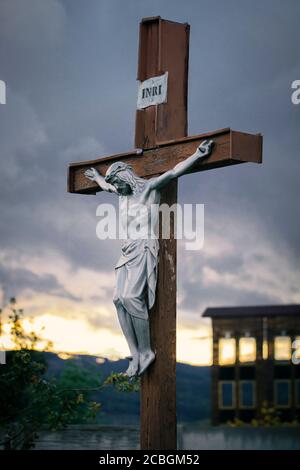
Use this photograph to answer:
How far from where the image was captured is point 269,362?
27.7 metres

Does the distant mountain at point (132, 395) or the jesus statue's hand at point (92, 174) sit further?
the distant mountain at point (132, 395)

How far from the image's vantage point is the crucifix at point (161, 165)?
803 centimetres

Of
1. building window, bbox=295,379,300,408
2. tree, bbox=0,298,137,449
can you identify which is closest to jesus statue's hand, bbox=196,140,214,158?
tree, bbox=0,298,137,449

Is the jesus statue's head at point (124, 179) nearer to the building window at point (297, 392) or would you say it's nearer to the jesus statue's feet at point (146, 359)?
the jesus statue's feet at point (146, 359)

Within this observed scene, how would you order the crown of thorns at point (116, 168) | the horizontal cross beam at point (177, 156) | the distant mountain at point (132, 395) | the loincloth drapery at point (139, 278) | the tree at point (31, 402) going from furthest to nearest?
1. the distant mountain at point (132, 395)
2. the tree at point (31, 402)
3. the crown of thorns at point (116, 168)
4. the loincloth drapery at point (139, 278)
5. the horizontal cross beam at point (177, 156)

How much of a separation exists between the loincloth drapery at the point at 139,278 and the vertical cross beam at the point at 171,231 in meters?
0.07

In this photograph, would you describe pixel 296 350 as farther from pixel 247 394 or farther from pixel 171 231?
pixel 171 231

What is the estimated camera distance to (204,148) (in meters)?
8.02

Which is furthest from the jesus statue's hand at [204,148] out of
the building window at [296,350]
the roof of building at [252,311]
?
the building window at [296,350]

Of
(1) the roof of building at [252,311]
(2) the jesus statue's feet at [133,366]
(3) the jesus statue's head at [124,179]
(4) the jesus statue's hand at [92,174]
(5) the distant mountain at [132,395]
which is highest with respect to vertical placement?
(4) the jesus statue's hand at [92,174]

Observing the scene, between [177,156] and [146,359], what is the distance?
154 cm

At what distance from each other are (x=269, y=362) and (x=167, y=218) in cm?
1985

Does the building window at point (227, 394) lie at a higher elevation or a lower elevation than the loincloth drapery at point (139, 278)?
lower

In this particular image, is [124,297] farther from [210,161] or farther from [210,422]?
[210,422]
